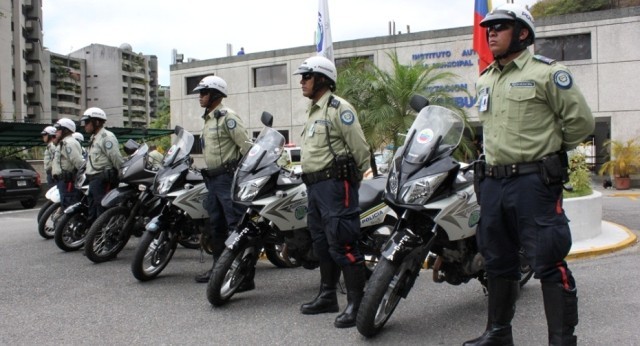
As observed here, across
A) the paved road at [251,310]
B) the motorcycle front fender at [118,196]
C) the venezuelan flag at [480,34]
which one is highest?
the venezuelan flag at [480,34]

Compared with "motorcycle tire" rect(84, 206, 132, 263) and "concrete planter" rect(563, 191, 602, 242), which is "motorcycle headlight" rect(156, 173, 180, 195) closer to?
"motorcycle tire" rect(84, 206, 132, 263)

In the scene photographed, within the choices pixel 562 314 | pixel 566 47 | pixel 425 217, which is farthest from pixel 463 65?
pixel 562 314

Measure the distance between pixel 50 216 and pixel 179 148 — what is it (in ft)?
13.9

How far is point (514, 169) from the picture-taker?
10.8ft

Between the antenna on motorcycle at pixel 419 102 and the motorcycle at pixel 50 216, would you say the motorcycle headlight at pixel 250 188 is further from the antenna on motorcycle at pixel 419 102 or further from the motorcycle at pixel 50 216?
the motorcycle at pixel 50 216

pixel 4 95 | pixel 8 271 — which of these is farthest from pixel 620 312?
pixel 4 95

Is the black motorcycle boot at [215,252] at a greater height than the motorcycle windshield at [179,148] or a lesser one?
lesser

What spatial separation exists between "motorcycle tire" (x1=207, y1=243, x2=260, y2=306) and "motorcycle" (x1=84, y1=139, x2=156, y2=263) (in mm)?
2213

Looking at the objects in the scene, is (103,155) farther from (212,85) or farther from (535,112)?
(535,112)

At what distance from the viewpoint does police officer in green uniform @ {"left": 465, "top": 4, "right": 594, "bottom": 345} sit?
10.5 ft

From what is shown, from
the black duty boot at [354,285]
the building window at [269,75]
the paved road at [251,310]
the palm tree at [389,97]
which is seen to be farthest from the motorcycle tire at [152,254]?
the building window at [269,75]

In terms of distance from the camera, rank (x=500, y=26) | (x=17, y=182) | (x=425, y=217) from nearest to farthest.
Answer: (x=500, y=26) → (x=425, y=217) → (x=17, y=182)

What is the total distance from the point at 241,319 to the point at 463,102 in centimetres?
1848

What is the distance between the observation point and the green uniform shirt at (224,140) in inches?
229
